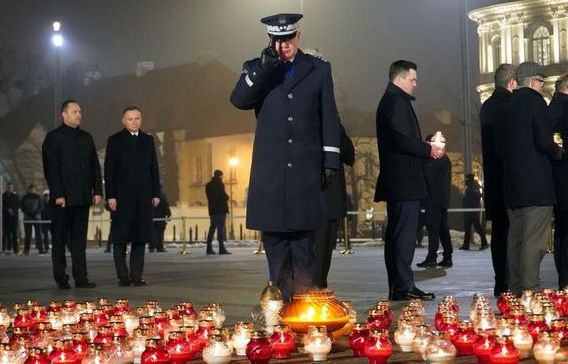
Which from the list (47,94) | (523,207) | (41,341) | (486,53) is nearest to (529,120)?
(523,207)

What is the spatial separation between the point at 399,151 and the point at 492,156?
1.04m

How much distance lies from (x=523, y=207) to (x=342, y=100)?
Result: 78831mm

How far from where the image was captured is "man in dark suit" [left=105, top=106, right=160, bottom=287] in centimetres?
1612

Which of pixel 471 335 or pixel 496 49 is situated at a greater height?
pixel 496 49

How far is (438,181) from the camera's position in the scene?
23.0 metres

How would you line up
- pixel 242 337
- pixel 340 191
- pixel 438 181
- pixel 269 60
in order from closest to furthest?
pixel 242 337, pixel 269 60, pixel 340 191, pixel 438 181

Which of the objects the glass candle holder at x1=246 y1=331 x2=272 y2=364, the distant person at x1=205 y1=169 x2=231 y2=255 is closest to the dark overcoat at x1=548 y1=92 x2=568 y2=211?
the glass candle holder at x1=246 y1=331 x2=272 y2=364

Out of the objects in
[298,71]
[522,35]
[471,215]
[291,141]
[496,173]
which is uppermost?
[522,35]

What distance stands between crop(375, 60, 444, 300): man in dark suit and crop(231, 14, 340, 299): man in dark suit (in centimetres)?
347

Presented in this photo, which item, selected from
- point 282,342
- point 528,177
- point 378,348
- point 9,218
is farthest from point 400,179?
point 9,218

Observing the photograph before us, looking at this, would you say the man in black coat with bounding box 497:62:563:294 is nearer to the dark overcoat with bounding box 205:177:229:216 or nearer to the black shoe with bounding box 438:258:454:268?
the black shoe with bounding box 438:258:454:268

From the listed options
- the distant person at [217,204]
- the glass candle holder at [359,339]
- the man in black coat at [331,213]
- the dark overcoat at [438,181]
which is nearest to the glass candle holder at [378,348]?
the glass candle holder at [359,339]

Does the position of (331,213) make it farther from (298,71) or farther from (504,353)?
(504,353)

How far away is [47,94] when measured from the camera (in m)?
98.3
